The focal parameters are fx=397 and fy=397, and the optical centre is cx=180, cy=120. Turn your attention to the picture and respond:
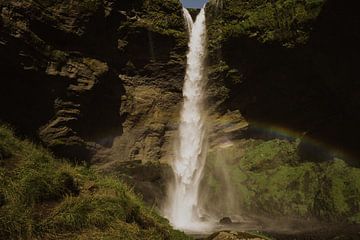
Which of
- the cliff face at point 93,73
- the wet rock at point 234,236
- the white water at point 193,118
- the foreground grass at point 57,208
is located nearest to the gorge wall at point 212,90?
the cliff face at point 93,73

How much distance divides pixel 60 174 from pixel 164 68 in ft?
83.0

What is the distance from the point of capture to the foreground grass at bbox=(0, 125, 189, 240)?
855 cm

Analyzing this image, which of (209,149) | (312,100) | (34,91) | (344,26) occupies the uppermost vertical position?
(344,26)

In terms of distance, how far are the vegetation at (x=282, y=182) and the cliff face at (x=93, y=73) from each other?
6.11 m

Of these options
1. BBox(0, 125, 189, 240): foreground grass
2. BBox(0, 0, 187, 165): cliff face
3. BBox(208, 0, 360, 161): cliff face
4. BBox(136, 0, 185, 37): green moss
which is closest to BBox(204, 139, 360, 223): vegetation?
BBox(208, 0, 360, 161): cliff face

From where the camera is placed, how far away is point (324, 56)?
3012cm

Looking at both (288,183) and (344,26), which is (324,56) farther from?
(288,183)

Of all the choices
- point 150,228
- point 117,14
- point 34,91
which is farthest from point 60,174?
point 117,14

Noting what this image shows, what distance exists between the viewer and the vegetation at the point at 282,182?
29797mm

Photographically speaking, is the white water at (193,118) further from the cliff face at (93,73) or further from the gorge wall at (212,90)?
the cliff face at (93,73)

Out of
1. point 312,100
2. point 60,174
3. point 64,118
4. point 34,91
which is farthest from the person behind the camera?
point 312,100

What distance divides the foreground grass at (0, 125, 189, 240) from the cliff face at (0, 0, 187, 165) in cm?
1513

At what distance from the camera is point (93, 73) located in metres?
29.6

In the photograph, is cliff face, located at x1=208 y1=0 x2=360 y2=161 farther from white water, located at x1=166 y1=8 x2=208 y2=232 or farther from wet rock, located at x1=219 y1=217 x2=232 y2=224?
wet rock, located at x1=219 y1=217 x2=232 y2=224
